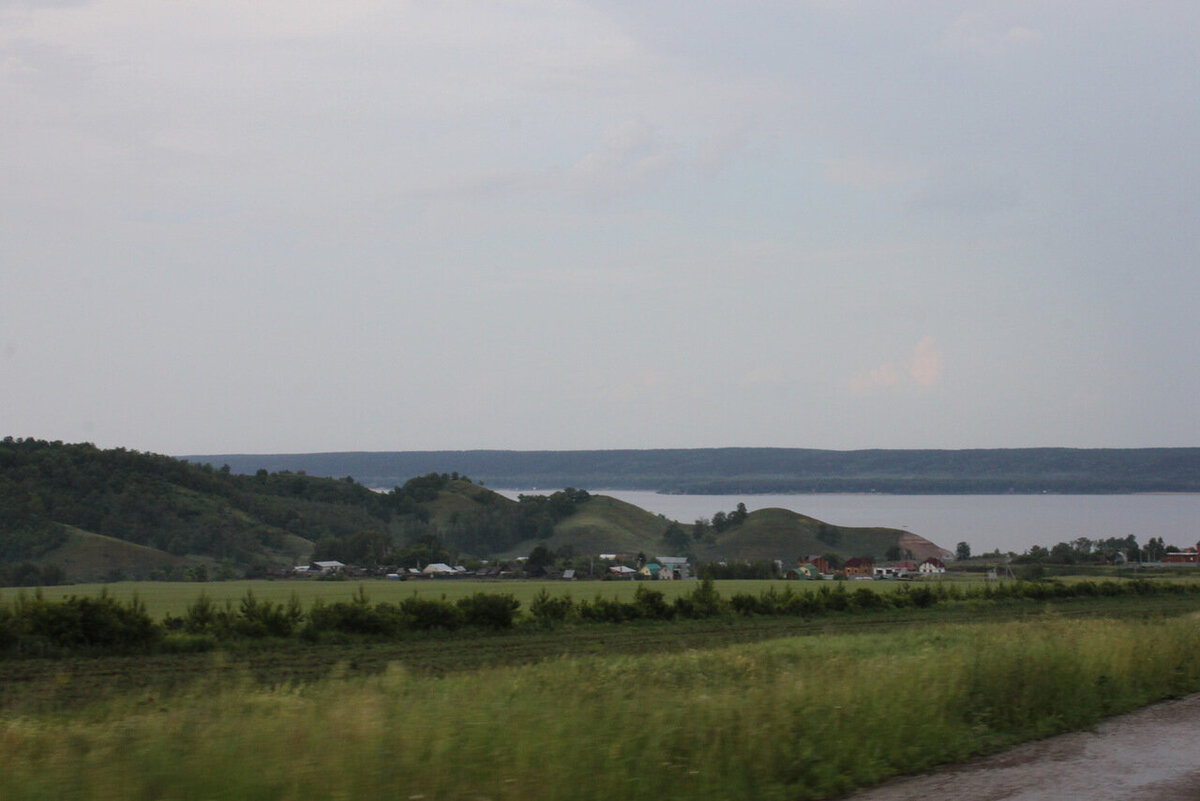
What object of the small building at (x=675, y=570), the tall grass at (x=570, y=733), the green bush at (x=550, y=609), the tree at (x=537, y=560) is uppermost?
the tall grass at (x=570, y=733)

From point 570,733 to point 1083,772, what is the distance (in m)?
3.87

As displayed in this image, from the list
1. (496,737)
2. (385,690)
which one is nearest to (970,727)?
(496,737)

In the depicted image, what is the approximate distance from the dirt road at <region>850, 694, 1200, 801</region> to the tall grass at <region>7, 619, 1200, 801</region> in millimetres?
327

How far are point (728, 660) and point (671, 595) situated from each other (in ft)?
132

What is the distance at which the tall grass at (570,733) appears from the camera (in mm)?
6938

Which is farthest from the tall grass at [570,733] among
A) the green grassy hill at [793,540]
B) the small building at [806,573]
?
the green grassy hill at [793,540]

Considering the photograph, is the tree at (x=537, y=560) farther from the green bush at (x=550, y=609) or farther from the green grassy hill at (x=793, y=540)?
the green bush at (x=550, y=609)

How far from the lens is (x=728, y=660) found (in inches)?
631

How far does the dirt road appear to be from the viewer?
795 centimetres

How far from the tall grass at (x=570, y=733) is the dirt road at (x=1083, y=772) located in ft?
1.07

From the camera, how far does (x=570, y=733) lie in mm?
8289

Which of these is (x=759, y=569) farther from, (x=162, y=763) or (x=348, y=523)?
(x=162, y=763)

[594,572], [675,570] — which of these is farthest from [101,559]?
[675,570]

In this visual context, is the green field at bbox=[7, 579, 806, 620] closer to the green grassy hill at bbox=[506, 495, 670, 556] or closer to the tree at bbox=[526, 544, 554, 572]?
the tree at bbox=[526, 544, 554, 572]
